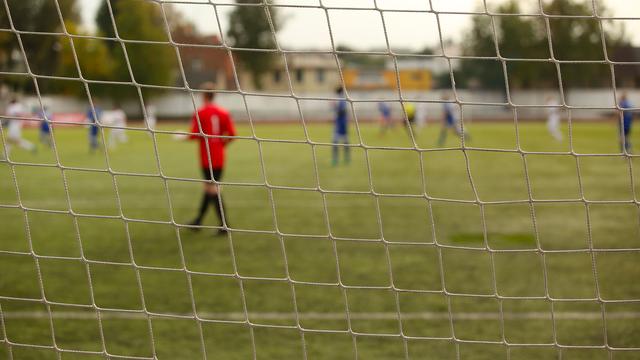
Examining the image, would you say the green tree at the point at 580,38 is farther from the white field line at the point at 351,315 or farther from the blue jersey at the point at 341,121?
the blue jersey at the point at 341,121

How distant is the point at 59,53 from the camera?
45.7 meters

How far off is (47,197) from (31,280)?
20.0ft

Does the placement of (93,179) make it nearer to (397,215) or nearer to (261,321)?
(397,215)

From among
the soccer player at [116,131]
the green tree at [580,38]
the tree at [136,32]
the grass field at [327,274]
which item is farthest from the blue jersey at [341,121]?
the soccer player at [116,131]

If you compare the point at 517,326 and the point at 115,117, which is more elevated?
the point at 517,326

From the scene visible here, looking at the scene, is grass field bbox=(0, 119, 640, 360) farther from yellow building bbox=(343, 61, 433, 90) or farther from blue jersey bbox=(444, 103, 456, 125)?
yellow building bbox=(343, 61, 433, 90)

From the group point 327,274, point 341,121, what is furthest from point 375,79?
point 327,274

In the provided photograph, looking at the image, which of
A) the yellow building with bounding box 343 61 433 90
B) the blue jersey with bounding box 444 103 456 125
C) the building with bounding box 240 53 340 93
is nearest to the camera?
the blue jersey with bounding box 444 103 456 125

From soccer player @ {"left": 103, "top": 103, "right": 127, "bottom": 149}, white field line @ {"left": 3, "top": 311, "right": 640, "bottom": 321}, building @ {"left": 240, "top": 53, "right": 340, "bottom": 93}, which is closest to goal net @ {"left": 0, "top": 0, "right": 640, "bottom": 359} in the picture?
white field line @ {"left": 3, "top": 311, "right": 640, "bottom": 321}

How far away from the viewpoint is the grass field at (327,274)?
168 inches

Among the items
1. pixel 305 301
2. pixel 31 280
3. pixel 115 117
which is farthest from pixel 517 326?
pixel 115 117

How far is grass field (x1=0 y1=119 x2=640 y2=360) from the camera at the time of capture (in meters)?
4.28

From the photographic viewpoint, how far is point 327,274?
22.0ft

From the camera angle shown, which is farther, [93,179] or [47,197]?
[93,179]
